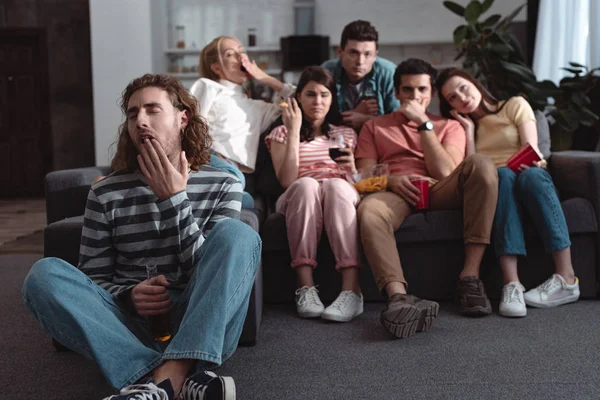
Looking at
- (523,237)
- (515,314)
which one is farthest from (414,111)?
(515,314)

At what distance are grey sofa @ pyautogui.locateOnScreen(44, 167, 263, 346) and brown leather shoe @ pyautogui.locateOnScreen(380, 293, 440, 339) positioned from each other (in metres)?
0.44

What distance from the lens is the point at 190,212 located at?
5.40 ft

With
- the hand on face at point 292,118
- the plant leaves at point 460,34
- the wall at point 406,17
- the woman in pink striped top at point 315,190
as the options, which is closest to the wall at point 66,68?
the wall at point 406,17

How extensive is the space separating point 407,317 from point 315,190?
2.22ft

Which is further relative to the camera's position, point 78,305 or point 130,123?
point 130,123

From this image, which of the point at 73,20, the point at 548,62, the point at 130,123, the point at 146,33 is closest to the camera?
the point at 130,123

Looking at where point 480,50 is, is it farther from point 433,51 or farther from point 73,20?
Answer: point 73,20

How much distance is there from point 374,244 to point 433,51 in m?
4.86

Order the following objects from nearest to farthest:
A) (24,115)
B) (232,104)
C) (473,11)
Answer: (232,104)
(473,11)
(24,115)

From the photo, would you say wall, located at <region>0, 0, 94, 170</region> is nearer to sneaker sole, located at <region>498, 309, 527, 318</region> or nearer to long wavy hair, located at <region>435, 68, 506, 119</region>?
long wavy hair, located at <region>435, 68, 506, 119</region>

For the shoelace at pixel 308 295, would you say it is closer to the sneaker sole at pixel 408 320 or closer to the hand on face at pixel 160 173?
the sneaker sole at pixel 408 320

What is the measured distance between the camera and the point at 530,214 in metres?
2.52

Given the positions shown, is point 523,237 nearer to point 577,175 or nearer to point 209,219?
point 577,175

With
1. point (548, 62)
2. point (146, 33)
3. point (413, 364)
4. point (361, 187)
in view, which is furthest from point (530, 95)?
point (146, 33)
